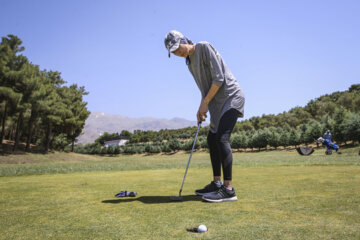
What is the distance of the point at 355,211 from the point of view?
2229mm

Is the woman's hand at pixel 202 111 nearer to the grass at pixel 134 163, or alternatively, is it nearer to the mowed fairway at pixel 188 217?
the mowed fairway at pixel 188 217

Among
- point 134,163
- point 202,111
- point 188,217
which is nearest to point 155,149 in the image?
point 134,163

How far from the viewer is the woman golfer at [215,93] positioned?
11.5 ft

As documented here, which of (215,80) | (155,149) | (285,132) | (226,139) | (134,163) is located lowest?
(134,163)

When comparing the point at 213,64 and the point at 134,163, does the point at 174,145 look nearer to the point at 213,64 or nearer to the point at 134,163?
the point at 134,163

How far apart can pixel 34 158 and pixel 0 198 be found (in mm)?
30588

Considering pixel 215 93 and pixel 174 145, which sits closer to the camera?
pixel 215 93

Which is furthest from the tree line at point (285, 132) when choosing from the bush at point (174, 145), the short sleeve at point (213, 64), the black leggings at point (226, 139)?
the short sleeve at point (213, 64)

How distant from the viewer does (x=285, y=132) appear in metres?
61.4

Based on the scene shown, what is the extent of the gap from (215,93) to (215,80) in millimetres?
187

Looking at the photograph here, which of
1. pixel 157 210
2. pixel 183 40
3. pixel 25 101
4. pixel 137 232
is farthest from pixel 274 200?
pixel 25 101

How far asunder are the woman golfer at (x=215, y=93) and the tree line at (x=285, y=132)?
139ft

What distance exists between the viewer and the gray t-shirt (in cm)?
357

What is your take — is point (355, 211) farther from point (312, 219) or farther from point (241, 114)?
point (241, 114)
